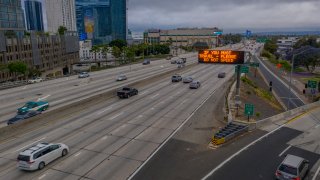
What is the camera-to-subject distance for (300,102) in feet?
197

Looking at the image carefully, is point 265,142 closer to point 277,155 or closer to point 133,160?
point 277,155

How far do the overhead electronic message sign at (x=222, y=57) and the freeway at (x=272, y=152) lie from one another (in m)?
10.7

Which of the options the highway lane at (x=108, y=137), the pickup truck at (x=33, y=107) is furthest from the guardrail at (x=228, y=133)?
the pickup truck at (x=33, y=107)

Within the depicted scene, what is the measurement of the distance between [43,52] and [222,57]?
90808 millimetres

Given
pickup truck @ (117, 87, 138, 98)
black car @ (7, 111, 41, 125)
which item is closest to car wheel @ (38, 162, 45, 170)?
black car @ (7, 111, 41, 125)

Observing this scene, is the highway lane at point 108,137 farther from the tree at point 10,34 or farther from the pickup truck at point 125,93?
the tree at point 10,34

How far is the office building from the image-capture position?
301 ft

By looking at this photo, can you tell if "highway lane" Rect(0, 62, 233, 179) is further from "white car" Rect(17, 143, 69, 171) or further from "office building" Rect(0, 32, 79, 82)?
"office building" Rect(0, 32, 79, 82)

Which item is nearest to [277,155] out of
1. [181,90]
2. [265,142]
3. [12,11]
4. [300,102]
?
[265,142]

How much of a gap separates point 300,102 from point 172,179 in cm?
4905

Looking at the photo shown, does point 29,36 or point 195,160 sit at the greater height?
point 29,36

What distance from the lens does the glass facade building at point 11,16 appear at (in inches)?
3994

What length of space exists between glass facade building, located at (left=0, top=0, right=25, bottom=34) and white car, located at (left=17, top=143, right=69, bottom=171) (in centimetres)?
9222

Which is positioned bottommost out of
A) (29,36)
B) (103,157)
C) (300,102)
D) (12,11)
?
(300,102)
